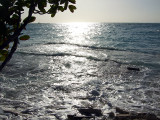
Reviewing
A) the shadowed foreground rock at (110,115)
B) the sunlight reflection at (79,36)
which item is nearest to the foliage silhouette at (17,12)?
the shadowed foreground rock at (110,115)

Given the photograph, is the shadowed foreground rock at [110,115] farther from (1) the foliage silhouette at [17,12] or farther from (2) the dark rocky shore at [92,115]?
(1) the foliage silhouette at [17,12]

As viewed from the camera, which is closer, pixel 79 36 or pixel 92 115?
pixel 92 115

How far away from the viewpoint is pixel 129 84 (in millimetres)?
10625

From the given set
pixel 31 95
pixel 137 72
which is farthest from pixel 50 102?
pixel 137 72

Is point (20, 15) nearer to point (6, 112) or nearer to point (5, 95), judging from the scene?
point (6, 112)

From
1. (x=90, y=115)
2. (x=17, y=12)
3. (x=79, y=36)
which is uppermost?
(x=17, y=12)

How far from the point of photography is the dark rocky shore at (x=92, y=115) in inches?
249

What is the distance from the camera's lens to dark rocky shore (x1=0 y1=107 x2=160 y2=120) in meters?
6.32

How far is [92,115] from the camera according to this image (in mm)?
6652

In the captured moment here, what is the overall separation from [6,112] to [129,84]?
648 cm

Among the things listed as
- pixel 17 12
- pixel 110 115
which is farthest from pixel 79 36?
pixel 17 12

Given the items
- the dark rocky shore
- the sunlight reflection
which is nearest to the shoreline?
the dark rocky shore

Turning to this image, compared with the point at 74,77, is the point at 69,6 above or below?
above

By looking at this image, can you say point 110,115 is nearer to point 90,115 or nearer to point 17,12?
point 90,115
